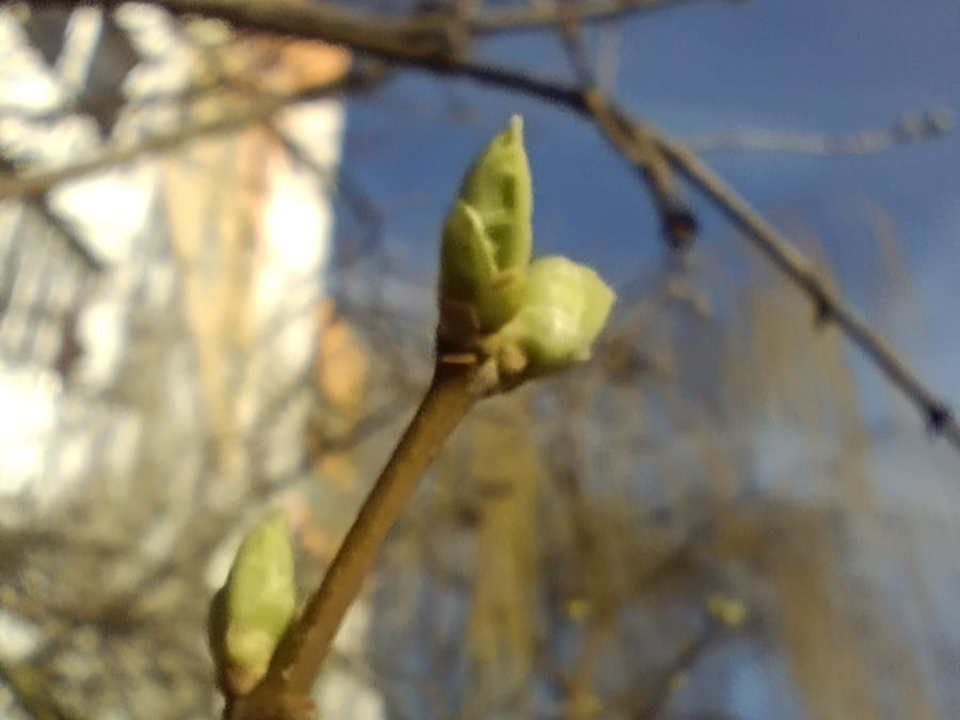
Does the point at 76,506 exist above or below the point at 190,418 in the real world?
above

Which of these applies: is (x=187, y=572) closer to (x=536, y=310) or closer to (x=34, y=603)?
(x=34, y=603)

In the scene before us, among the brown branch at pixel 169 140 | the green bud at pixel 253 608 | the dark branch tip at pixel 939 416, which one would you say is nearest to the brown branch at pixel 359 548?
the green bud at pixel 253 608

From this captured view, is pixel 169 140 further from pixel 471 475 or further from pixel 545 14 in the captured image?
pixel 471 475

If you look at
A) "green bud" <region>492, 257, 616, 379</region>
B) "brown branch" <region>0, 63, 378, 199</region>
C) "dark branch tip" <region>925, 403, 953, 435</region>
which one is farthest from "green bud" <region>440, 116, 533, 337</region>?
"brown branch" <region>0, 63, 378, 199</region>

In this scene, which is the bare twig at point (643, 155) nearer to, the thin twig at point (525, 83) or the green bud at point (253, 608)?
the thin twig at point (525, 83)

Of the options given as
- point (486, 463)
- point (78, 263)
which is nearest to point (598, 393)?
point (486, 463)

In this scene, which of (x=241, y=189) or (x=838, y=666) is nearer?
(x=838, y=666)
